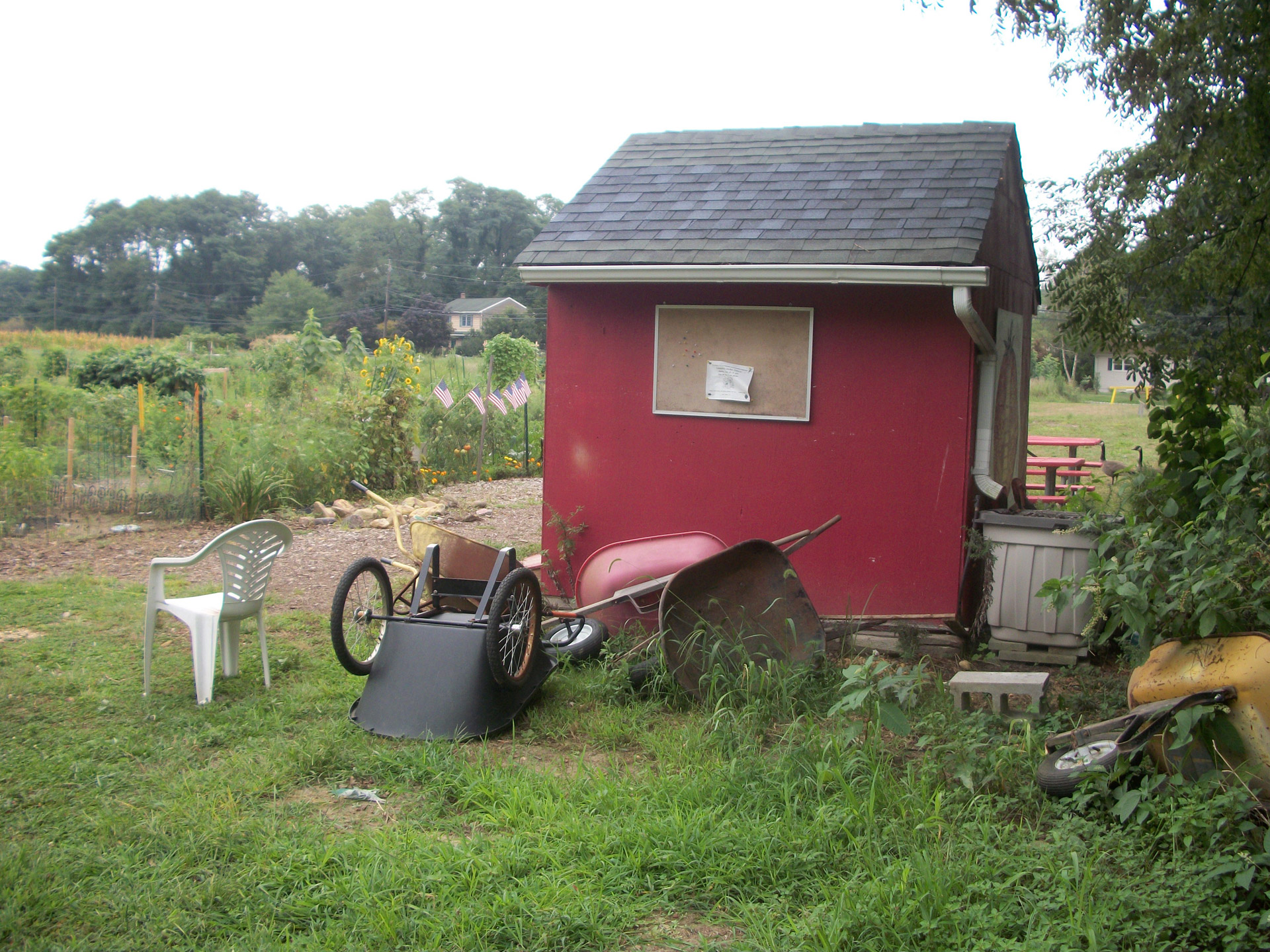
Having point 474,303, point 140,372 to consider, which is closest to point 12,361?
point 140,372

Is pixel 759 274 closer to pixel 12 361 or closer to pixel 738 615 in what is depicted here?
pixel 738 615

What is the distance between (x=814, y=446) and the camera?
6375mm

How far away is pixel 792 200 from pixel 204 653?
4.95 m

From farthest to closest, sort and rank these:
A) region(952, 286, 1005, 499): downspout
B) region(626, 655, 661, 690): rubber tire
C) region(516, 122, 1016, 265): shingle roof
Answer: region(952, 286, 1005, 499): downspout
region(516, 122, 1016, 265): shingle roof
region(626, 655, 661, 690): rubber tire

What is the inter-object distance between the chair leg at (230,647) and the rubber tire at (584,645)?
72.0 inches

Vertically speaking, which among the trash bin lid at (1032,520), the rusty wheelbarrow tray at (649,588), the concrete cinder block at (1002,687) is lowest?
the concrete cinder block at (1002,687)

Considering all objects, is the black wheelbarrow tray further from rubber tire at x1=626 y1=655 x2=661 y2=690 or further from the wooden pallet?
the wooden pallet

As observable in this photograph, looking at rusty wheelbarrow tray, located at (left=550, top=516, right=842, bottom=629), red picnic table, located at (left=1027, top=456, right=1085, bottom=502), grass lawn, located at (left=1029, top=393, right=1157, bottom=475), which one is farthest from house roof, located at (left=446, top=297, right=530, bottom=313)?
rusty wheelbarrow tray, located at (left=550, top=516, right=842, bottom=629)

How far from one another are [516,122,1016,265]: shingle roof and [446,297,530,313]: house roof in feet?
146

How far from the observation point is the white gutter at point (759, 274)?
5.59 m

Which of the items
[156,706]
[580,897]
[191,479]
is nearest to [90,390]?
[191,479]

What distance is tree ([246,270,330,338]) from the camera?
169ft

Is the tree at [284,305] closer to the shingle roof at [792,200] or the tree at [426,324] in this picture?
the tree at [426,324]

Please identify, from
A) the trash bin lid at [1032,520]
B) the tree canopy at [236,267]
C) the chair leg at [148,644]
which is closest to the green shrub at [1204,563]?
the trash bin lid at [1032,520]
